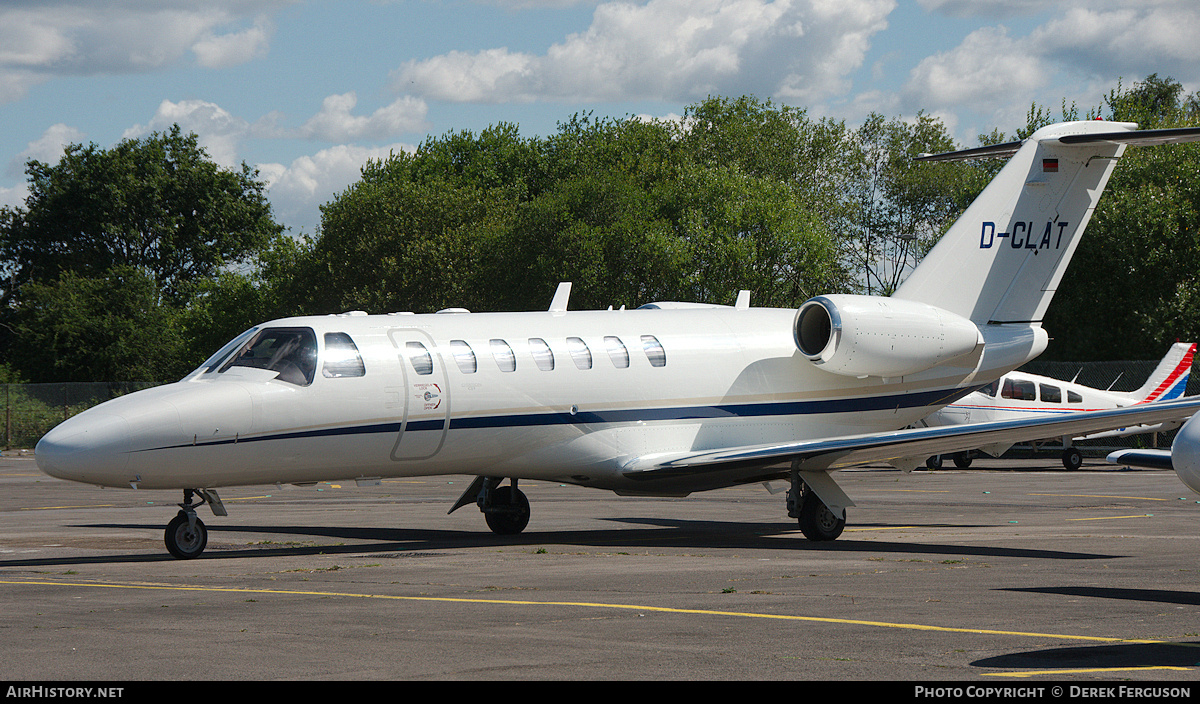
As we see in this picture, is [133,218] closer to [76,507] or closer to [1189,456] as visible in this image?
[76,507]

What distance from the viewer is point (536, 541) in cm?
1877

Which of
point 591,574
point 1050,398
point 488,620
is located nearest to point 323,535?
point 591,574

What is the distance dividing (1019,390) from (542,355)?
2648cm

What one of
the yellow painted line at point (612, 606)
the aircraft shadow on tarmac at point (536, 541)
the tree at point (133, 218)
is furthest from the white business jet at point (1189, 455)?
the tree at point (133, 218)

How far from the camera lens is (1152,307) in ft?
168

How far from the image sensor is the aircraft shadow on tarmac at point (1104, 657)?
8.38 m

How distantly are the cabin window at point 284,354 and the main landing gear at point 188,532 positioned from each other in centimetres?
159

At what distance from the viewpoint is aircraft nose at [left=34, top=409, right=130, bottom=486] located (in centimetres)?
1496

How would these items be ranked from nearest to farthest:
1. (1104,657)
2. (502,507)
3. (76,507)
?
(1104,657)
(502,507)
(76,507)

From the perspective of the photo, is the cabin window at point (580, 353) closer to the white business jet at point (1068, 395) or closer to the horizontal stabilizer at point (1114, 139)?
the horizontal stabilizer at point (1114, 139)

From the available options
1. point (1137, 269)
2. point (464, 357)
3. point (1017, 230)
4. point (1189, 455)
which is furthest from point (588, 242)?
point (1189, 455)

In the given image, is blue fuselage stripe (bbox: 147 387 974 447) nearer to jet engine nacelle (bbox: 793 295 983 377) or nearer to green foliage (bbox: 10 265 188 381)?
jet engine nacelle (bbox: 793 295 983 377)
